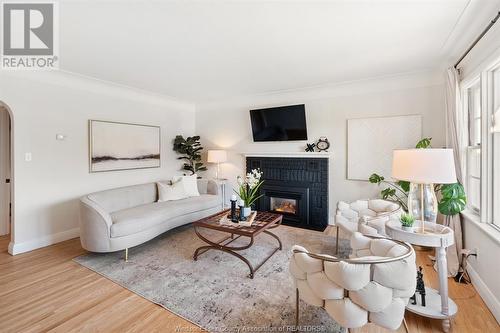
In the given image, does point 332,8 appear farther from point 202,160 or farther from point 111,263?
point 202,160

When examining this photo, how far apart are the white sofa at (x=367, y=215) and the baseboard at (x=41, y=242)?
400 cm

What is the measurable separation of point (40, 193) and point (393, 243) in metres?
4.33

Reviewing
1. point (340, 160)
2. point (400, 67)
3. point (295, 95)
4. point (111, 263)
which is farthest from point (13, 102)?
point (400, 67)

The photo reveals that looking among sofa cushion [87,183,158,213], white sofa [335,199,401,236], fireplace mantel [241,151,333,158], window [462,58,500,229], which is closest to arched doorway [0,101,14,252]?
sofa cushion [87,183,158,213]

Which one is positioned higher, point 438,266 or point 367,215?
point 367,215

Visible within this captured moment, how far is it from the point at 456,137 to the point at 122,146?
4987mm

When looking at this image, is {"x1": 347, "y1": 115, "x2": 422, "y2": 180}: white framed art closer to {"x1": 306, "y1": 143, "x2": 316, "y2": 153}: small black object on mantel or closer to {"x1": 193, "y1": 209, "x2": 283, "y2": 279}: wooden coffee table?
{"x1": 306, "y1": 143, "x2": 316, "y2": 153}: small black object on mantel

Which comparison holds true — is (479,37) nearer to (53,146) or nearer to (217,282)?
(217,282)

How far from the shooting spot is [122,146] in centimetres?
429

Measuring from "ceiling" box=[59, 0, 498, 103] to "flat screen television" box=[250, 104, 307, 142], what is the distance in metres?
0.70

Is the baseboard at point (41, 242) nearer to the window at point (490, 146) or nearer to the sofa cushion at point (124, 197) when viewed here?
the sofa cushion at point (124, 197)

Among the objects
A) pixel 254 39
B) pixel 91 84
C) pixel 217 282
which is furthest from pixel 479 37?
pixel 91 84

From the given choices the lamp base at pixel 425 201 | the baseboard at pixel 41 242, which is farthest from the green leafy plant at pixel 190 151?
the lamp base at pixel 425 201

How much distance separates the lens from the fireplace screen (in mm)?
4500
